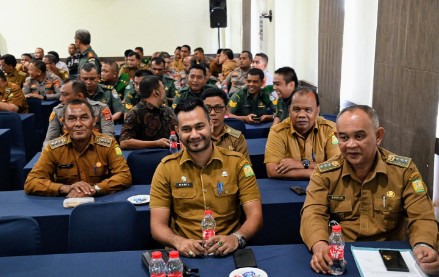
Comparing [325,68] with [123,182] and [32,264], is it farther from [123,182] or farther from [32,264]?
[32,264]

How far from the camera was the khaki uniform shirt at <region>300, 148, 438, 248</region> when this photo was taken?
230 centimetres

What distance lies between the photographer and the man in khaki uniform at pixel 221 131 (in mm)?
3703

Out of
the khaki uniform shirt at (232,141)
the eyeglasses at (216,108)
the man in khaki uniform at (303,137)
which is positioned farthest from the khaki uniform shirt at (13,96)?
the man in khaki uniform at (303,137)

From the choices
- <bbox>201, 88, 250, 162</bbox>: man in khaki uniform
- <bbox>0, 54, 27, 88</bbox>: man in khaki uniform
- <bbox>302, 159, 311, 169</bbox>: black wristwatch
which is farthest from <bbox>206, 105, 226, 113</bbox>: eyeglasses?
<bbox>0, 54, 27, 88</bbox>: man in khaki uniform

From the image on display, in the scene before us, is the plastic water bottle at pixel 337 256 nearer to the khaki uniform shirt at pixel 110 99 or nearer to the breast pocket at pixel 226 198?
the breast pocket at pixel 226 198

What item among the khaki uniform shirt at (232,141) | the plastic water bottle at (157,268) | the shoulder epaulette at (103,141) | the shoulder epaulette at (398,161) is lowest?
the plastic water bottle at (157,268)

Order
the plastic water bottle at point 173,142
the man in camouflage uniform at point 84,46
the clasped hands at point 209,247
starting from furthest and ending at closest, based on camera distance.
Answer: the man in camouflage uniform at point 84,46
the plastic water bottle at point 173,142
the clasped hands at point 209,247

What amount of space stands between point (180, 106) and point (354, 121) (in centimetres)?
95

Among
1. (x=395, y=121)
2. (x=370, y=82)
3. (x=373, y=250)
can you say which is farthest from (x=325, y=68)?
(x=373, y=250)

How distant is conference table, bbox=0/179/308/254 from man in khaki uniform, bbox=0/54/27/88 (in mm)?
6116

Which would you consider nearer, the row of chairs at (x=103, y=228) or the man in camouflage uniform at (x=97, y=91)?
the row of chairs at (x=103, y=228)

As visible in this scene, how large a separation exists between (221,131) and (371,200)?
1.66 m

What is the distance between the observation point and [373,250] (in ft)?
7.00

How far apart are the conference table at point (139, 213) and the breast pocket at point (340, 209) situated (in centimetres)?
51
